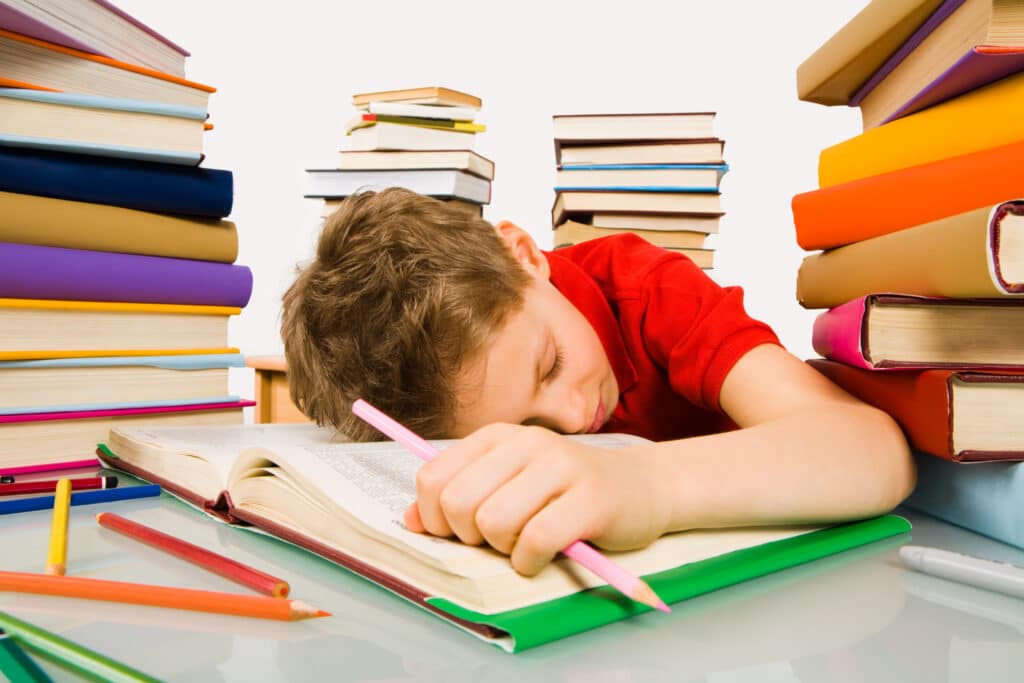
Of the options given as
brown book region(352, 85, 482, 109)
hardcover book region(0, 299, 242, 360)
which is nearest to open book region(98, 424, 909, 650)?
hardcover book region(0, 299, 242, 360)

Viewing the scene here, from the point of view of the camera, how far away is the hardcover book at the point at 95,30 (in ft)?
2.58

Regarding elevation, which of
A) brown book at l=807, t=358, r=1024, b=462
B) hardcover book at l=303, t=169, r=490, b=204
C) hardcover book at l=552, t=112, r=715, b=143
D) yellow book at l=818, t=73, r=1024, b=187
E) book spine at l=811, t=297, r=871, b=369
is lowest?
brown book at l=807, t=358, r=1024, b=462

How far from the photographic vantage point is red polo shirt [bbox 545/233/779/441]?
814mm

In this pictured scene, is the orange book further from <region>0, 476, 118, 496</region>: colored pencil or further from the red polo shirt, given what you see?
<region>0, 476, 118, 496</region>: colored pencil

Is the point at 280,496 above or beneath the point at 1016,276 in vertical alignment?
beneath

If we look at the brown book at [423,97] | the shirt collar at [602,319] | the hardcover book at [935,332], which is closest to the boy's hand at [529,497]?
the hardcover book at [935,332]

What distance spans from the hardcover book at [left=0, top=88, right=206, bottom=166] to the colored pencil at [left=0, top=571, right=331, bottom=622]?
56 cm

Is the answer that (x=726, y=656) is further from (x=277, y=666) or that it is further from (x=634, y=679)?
(x=277, y=666)

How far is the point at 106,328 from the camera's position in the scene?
879 millimetres

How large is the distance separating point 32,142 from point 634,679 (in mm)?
820

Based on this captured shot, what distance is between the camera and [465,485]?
0.41 m

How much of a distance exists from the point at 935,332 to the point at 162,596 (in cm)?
59

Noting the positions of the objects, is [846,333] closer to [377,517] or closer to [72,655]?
[377,517]

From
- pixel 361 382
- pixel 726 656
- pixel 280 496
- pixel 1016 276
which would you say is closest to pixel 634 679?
pixel 726 656
